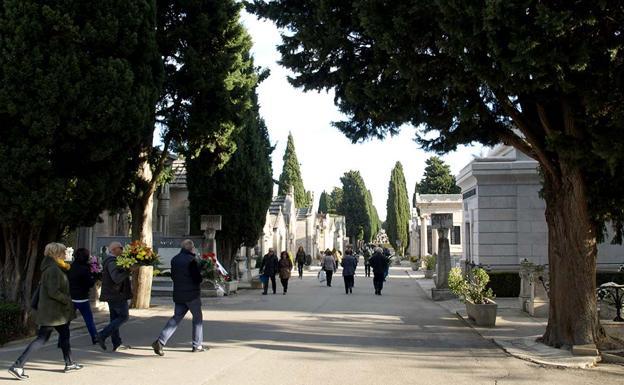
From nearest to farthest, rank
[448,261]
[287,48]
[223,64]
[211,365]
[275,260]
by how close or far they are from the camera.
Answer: [211,365] < [287,48] < [223,64] < [448,261] < [275,260]

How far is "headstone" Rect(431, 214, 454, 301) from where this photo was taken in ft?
62.6

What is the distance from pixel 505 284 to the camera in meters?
19.2

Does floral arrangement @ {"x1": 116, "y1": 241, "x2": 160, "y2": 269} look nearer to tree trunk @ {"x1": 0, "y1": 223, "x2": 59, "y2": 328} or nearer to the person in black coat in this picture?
the person in black coat

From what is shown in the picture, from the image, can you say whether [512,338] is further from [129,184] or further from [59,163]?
[129,184]

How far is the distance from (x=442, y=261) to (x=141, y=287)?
31.0ft

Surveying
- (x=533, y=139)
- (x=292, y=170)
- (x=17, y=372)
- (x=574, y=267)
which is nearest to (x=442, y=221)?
(x=533, y=139)

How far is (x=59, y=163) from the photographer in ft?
35.3

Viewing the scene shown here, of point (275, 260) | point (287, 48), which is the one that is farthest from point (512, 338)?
point (275, 260)

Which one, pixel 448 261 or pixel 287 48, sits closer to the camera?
pixel 287 48

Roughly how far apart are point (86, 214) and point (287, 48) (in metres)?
4.76

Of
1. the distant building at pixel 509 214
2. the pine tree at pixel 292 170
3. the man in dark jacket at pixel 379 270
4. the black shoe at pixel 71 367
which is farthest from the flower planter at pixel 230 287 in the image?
the pine tree at pixel 292 170

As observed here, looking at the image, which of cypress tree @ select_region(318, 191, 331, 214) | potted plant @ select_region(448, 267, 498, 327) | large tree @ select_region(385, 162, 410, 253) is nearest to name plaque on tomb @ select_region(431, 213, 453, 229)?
potted plant @ select_region(448, 267, 498, 327)

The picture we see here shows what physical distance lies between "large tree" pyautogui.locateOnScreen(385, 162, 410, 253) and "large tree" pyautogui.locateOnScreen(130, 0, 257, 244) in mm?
59626

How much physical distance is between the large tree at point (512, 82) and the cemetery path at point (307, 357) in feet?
5.69
